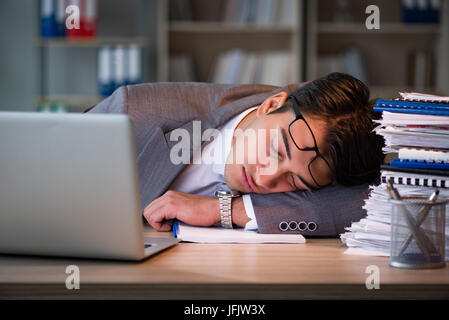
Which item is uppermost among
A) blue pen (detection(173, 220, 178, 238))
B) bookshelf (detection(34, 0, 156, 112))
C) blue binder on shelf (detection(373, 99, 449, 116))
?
bookshelf (detection(34, 0, 156, 112))

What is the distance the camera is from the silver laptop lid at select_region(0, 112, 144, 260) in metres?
0.88

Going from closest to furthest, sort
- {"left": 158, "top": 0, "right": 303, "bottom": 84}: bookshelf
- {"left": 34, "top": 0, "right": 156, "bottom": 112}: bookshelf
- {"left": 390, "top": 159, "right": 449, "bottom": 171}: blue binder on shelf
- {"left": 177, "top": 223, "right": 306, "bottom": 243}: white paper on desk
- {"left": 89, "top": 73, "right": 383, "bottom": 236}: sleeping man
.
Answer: {"left": 390, "top": 159, "right": 449, "bottom": 171}: blue binder on shelf, {"left": 177, "top": 223, "right": 306, "bottom": 243}: white paper on desk, {"left": 89, "top": 73, "right": 383, "bottom": 236}: sleeping man, {"left": 158, "top": 0, "right": 303, "bottom": 84}: bookshelf, {"left": 34, "top": 0, "right": 156, "bottom": 112}: bookshelf

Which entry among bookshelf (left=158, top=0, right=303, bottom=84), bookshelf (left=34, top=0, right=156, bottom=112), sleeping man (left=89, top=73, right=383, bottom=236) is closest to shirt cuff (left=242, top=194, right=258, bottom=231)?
sleeping man (left=89, top=73, right=383, bottom=236)

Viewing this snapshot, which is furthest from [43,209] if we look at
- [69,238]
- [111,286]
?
[111,286]

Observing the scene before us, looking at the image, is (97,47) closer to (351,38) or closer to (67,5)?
(67,5)

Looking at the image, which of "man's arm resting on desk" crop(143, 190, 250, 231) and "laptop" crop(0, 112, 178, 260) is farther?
"man's arm resting on desk" crop(143, 190, 250, 231)

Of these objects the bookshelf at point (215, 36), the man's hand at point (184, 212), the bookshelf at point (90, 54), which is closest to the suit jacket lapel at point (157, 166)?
the man's hand at point (184, 212)

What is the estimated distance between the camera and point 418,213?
3.12 feet

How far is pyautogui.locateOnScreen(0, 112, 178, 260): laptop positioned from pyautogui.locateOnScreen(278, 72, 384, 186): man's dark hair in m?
0.55

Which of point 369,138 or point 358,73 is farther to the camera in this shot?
point 358,73

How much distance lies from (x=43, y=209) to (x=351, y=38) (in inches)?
139

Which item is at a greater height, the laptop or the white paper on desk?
the laptop

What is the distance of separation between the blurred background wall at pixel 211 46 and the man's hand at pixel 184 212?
2684 millimetres

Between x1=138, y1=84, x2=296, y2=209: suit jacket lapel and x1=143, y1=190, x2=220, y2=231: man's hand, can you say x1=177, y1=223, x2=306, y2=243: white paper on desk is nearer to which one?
x1=143, y1=190, x2=220, y2=231: man's hand
